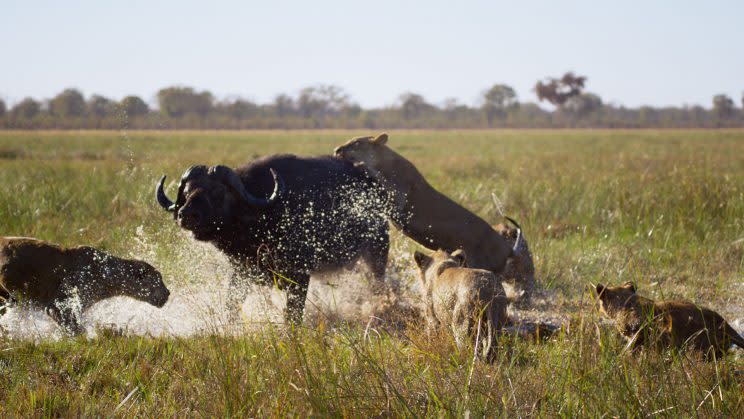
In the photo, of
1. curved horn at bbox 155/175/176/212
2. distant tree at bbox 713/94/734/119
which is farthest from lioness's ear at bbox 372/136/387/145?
distant tree at bbox 713/94/734/119

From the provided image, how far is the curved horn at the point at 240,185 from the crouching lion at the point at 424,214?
1.44 metres

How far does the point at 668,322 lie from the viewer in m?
4.48

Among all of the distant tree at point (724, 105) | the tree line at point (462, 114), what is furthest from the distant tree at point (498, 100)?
the distant tree at point (724, 105)

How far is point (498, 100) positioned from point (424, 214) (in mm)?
117393

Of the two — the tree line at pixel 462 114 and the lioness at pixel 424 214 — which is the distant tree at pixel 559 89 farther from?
the lioness at pixel 424 214

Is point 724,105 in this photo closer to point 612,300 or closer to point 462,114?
point 462,114

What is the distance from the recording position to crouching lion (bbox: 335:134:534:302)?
281 inches

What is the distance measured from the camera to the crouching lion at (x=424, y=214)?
7.14 m

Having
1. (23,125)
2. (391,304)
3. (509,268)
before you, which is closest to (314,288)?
(391,304)

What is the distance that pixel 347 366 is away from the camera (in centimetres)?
405

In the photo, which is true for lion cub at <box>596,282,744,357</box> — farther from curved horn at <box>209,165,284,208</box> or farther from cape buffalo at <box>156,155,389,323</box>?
curved horn at <box>209,165,284,208</box>

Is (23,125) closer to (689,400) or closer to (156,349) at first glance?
(156,349)

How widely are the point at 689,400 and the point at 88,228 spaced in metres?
6.69

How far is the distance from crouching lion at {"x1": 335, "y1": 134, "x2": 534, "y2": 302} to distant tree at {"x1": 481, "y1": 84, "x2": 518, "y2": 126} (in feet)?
356
